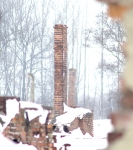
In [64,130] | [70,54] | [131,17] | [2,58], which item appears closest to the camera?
[131,17]

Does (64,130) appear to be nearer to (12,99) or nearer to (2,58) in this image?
(12,99)

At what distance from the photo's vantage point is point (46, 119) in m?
6.93

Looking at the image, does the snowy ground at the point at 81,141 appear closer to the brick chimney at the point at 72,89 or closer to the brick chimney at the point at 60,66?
the brick chimney at the point at 60,66

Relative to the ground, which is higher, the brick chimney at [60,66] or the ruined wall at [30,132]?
the brick chimney at [60,66]

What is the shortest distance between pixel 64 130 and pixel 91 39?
94.9 ft

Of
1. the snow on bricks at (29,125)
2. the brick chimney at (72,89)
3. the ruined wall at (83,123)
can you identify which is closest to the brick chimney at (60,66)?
the ruined wall at (83,123)

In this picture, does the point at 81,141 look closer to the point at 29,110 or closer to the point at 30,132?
the point at 30,132

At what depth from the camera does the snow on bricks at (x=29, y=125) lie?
22.6ft

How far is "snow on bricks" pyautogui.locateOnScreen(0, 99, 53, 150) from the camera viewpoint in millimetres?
6895

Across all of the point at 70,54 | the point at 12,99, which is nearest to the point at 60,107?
the point at 12,99

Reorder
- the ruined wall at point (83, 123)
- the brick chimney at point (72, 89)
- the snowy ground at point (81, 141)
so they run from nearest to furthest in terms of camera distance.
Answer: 1. the snowy ground at point (81, 141)
2. the ruined wall at point (83, 123)
3. the brick chimney at point (72, 89)

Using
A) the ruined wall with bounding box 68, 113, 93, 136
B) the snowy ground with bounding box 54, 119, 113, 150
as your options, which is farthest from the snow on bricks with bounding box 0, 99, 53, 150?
the ruined wall with bounding box 68, 113, 93, 136

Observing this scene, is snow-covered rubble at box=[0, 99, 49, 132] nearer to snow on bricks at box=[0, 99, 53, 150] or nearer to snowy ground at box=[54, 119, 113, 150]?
snow on bricks at box=[0, 99, 53, 150]

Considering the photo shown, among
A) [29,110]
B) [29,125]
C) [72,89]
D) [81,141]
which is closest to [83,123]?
[81,141]
